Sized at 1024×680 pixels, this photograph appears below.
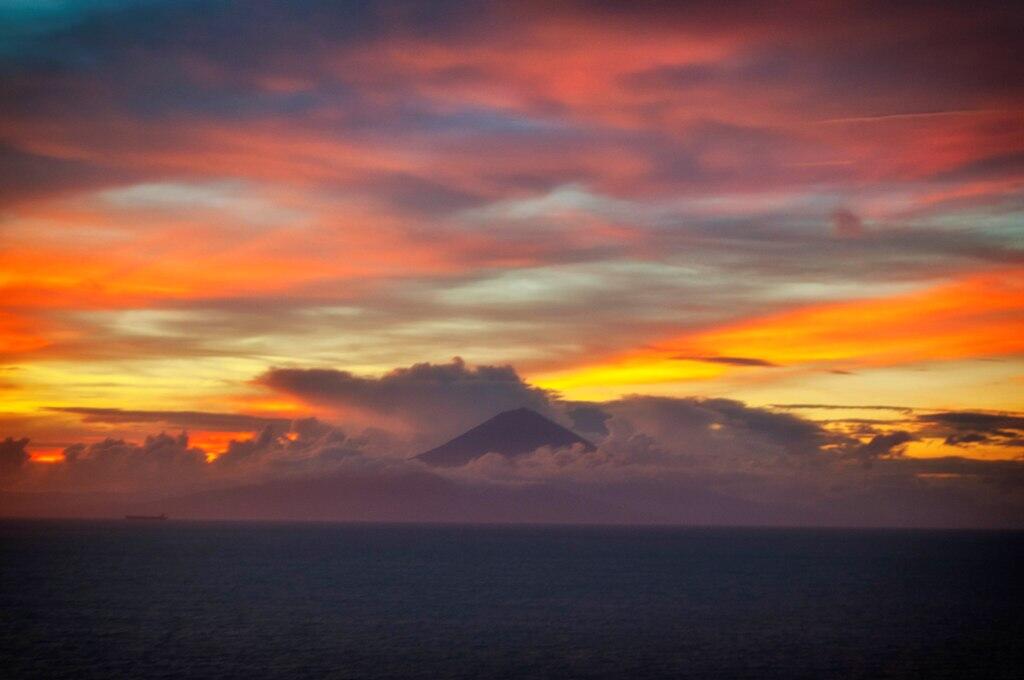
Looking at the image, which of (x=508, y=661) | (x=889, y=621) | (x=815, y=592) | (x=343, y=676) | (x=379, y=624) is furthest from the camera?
(x=815, y=592)

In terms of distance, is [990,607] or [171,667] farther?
[990,607]

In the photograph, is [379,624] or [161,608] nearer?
[379,624]

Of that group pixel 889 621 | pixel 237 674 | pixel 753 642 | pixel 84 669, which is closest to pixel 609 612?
pixel 753 642

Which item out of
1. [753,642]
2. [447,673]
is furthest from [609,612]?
[447,673]

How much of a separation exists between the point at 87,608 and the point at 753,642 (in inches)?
3350

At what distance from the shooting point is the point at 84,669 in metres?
84.6

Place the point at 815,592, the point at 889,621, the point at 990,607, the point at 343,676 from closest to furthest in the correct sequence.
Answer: the point at 343,676 → the point at 889,621 → the point at 990,607 → the point at 815,592

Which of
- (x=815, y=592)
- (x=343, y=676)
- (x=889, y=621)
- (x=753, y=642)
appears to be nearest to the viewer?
(x=343, y=676)

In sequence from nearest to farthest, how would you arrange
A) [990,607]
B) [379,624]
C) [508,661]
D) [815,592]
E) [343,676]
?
[343,676], [508,661], [379,624], [990,607], [815,592]

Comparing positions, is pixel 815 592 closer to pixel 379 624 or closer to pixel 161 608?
pixel 379 624

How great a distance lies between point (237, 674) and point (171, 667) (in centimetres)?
694

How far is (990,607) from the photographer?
143500 millimetres

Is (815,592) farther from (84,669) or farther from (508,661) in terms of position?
(84,669)

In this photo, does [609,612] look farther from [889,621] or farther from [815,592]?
[815,592]
